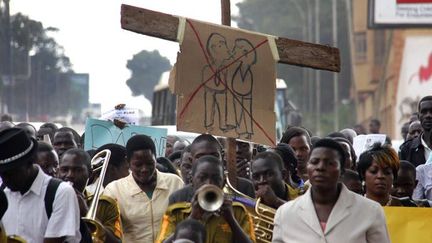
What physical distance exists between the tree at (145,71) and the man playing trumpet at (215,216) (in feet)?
295

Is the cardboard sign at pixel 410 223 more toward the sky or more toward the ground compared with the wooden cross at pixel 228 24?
more toward the ground

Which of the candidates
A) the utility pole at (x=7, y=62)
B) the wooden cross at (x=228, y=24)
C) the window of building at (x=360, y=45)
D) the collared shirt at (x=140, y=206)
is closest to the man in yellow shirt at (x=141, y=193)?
the collared shirt at (x=140, y=206)

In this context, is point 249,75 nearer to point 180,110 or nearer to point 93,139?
point 180,110

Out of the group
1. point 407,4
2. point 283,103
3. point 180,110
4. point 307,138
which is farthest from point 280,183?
point 407,4

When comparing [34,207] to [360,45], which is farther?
[360,45]

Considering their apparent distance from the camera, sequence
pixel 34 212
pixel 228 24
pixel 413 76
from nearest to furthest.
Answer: pixel 34 212
pixel 228 24
pixel 413 76

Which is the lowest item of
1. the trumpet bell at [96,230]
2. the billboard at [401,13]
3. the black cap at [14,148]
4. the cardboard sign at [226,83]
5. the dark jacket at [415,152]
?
the trumpet bell at [96,230]

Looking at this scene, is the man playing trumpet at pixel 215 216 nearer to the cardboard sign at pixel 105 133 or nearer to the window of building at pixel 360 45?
the cardboard sign at pixel 105 133

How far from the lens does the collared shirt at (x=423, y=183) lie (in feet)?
39.3

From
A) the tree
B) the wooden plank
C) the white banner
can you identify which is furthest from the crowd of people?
the tree

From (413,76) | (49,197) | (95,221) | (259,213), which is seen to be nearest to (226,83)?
(259,213)

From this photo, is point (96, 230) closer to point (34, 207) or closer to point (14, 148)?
point (34, 207)

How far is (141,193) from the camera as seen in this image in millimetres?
10766

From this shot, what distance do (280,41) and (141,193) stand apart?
140cm
